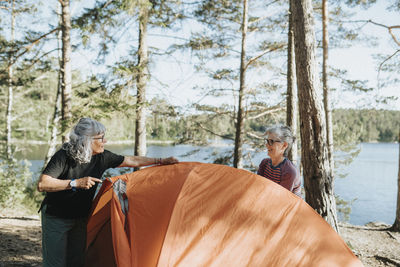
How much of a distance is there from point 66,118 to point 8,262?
3.46 meters

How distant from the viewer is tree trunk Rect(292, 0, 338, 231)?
12.8ft

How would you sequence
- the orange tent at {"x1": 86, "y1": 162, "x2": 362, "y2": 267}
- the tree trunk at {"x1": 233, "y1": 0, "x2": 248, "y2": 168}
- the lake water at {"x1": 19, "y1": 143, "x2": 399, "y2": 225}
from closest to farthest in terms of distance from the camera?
1. the orange tent at {"x1": 86, "y1": 162, "x2": 362, "y2": 267}
2. the tree trunk at {"x1": 233, "y1": 0, "x2": 248, "y2": 168}
3. the lake water at {"x1": 19, "y1": 143, "x2": 399, "y2": 225}

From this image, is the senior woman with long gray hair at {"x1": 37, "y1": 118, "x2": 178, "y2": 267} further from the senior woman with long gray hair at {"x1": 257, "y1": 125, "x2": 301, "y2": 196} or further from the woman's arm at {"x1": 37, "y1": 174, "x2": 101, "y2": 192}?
the senior woman with long gray hair at {"x1": 257, "y1": 125, "x2": 301, "y2": 196}

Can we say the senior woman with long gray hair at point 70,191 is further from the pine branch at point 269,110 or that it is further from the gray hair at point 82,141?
the pine branch at point 269,110

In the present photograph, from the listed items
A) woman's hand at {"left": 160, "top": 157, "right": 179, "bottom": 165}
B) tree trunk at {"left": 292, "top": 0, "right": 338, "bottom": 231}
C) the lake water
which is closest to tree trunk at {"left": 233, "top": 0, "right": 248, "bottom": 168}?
the lake water

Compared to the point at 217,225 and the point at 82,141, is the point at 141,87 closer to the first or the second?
the point at 82,141

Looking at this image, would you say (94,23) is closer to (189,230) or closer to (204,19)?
(204,19)

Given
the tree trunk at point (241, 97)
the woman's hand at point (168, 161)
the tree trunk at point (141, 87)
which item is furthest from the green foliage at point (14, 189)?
the woman's hand at point (168, 161)

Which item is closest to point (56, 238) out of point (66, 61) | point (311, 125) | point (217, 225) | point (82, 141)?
point (82, 141)

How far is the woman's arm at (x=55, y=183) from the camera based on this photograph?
213 cm

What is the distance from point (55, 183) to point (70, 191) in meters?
0.19

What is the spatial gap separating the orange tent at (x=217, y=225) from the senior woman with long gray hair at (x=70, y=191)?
0.29 metres

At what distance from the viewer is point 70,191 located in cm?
232

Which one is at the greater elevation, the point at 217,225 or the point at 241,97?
the point at 241,97
